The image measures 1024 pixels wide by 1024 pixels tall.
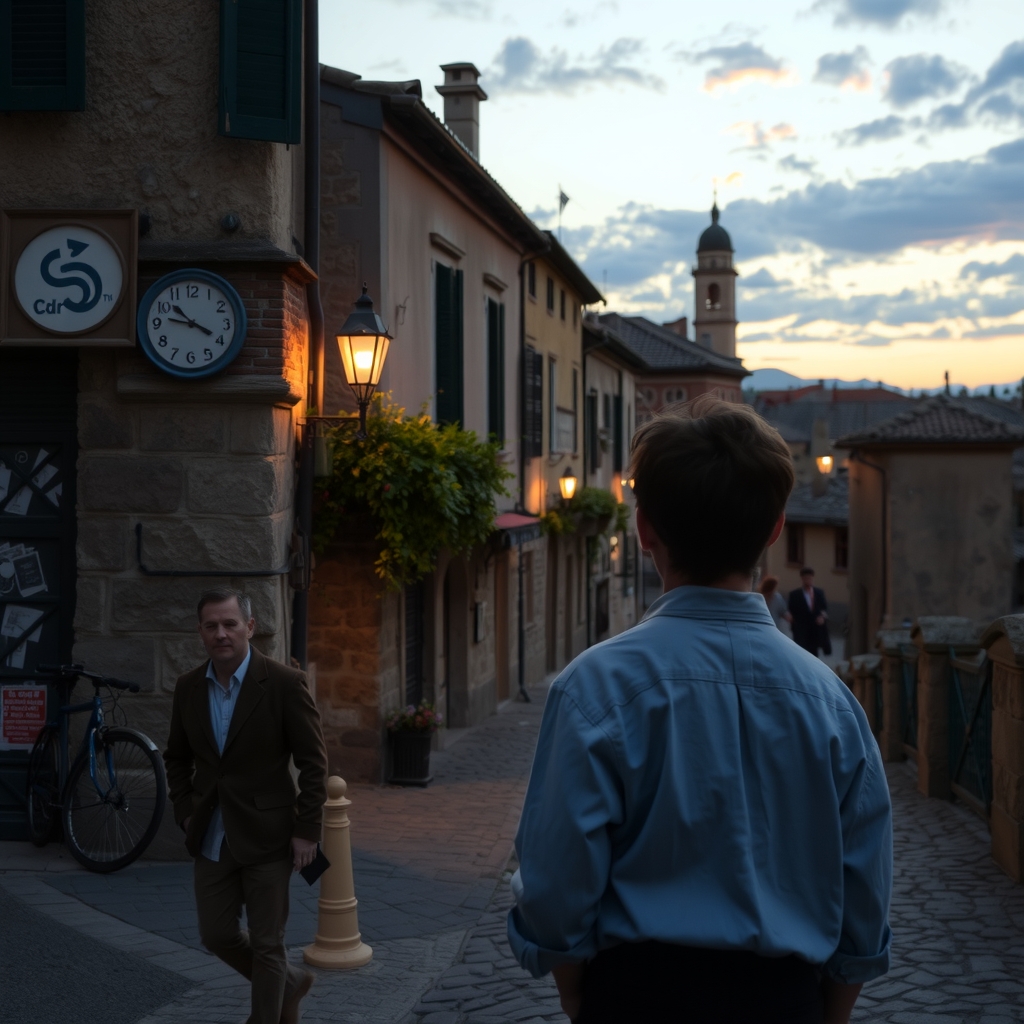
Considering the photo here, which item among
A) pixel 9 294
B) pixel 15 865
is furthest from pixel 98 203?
pixel 15 865

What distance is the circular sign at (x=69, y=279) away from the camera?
721cm

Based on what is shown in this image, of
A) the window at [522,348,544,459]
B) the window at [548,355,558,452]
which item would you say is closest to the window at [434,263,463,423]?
the window at [522,348,544,459]

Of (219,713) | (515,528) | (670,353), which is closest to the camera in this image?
(219,713)

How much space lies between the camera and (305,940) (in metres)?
6.02

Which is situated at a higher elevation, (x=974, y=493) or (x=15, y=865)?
(x=974, y=493)

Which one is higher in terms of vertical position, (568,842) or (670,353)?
(670,353)

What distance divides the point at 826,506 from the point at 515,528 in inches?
1202

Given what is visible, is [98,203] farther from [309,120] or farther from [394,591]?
[394,591]

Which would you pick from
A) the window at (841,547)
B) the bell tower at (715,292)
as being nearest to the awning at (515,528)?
the window at (841,547)

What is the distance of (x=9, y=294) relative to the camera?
7.22 meters

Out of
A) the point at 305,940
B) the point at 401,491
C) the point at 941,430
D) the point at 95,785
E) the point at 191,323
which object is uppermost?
the point at 941,430

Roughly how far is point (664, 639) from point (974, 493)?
84.4 ft

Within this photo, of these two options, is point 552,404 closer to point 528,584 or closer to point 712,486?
point 528,584

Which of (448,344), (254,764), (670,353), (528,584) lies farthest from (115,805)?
(670,353)
